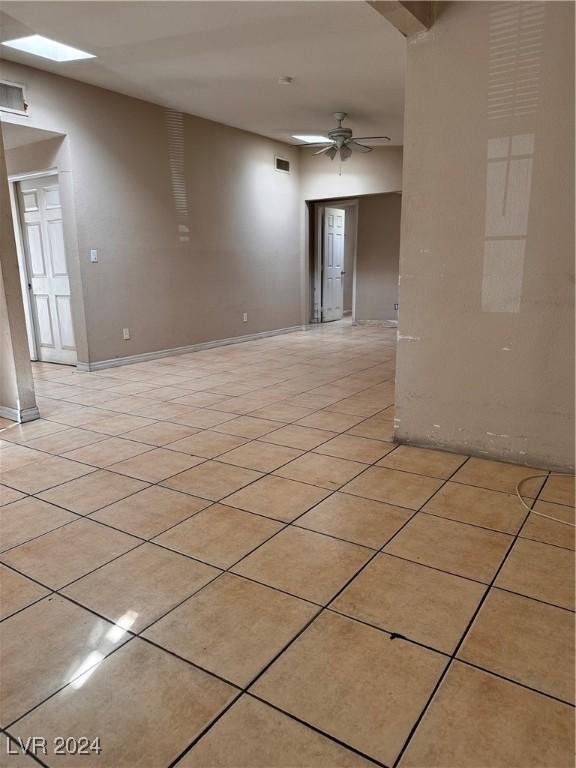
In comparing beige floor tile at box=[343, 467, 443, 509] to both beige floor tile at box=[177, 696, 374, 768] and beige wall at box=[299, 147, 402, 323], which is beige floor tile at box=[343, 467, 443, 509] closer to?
beige floor tile at box=[177, 696, 374, 768]

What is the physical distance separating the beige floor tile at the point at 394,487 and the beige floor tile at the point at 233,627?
33.6 inches

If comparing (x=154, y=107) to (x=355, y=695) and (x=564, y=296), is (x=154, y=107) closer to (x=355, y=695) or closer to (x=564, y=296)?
(x=564, y=296)

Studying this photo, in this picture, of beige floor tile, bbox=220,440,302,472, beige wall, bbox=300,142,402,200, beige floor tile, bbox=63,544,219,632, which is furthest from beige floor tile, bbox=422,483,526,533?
beige wall, bbox=300,142,402,200

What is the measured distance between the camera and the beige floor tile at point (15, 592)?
167 cm

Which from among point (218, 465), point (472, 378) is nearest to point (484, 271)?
point (472, 378)

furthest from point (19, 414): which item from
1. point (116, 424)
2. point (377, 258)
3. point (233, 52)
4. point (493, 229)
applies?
point (377, 258)

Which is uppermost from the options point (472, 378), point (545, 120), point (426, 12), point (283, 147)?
point (283, 147)

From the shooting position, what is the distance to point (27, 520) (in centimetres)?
223

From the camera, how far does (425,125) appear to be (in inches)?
106

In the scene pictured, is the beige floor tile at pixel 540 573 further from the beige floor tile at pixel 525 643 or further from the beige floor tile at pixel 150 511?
the beige floor tile at pixel 150 511

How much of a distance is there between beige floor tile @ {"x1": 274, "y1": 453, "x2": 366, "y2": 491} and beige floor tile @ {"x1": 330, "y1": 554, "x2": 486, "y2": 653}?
2.40 feet

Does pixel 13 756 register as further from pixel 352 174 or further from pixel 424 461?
pixel 352 174

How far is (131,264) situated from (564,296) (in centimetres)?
463

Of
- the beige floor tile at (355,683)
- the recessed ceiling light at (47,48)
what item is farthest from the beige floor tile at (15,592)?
the recessed ceiling light at (47,48)
